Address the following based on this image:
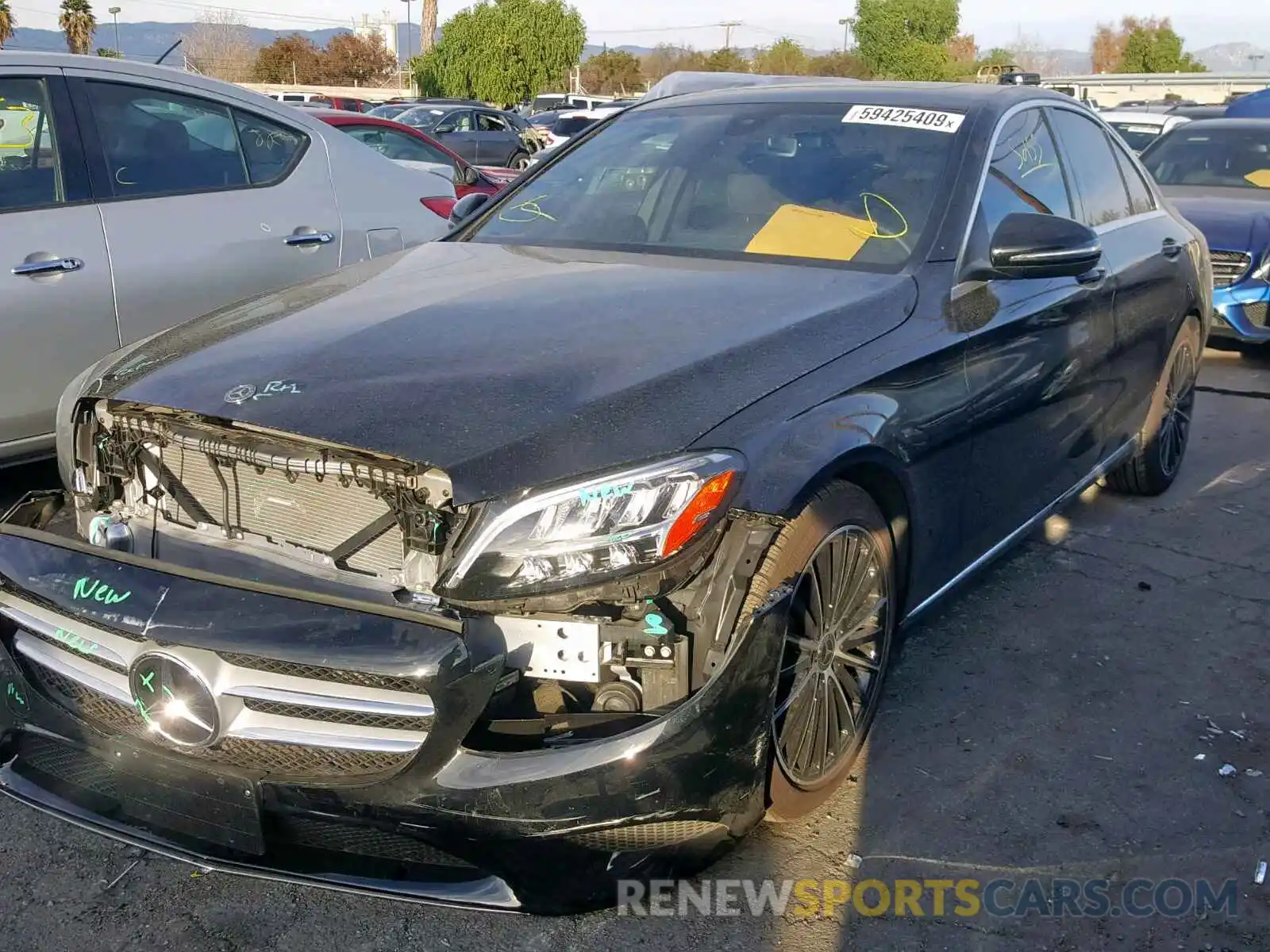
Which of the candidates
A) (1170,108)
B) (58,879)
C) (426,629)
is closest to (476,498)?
(426,629)

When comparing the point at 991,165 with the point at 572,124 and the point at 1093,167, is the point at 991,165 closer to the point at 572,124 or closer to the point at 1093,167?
the point at 1093,167

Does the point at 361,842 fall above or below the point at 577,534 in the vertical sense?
below

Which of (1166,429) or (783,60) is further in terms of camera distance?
(783,60)

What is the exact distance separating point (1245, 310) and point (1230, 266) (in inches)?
12.5

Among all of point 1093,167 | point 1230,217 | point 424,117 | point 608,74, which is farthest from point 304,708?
point 608,74

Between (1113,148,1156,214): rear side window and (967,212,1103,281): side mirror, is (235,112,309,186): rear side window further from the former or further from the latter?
(1113,148,1156,214): rear side window

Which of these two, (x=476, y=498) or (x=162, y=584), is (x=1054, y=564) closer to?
(x=476, y=498)

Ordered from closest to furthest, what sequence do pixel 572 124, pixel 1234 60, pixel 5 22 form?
1. pixel 572 124
2. pixel 5 22
3. pixel 1234 60

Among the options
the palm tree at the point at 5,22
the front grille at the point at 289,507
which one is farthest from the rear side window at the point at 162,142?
the palm tree at the point at 5,22

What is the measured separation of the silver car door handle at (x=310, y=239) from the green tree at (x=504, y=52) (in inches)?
1993

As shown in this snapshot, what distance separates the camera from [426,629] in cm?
220

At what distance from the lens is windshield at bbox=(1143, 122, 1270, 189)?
9586 millimetres

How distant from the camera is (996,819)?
9.82 feet

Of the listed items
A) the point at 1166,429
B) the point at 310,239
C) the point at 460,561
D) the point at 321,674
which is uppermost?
the point at 310,239
